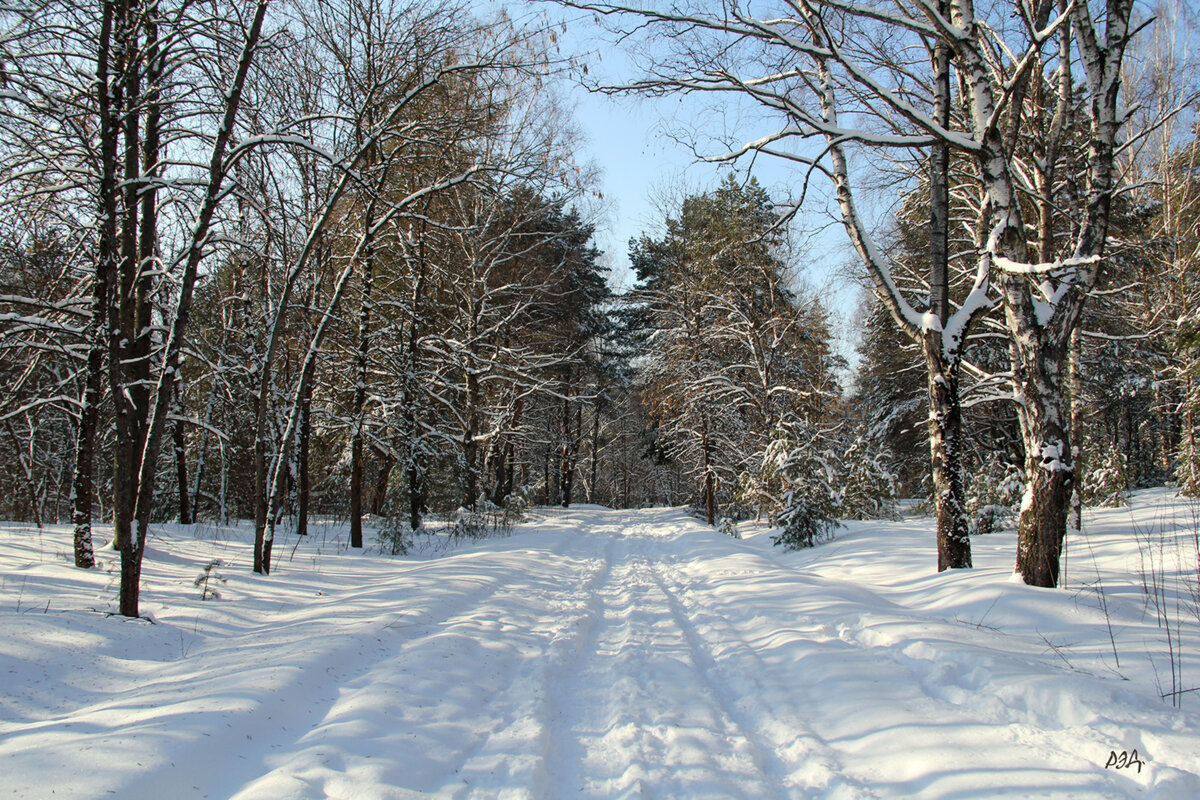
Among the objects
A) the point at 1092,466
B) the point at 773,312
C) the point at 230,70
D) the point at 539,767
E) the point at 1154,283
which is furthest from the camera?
the point at 773,312

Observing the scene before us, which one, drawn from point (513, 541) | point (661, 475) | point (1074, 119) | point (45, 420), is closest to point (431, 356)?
point (513, 541)

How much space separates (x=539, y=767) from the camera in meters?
3.03

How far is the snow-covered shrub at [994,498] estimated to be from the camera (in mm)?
11055

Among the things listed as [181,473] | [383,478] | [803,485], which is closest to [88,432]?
[181,473]

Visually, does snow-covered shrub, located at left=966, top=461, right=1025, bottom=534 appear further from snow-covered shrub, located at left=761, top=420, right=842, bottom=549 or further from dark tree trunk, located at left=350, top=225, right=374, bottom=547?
dark tree trunk, located at left=350, top=225, right=374, bottom=547

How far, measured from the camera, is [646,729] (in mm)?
3502

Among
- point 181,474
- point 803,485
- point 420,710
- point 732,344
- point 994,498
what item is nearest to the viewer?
point 420,710

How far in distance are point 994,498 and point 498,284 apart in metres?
15.2

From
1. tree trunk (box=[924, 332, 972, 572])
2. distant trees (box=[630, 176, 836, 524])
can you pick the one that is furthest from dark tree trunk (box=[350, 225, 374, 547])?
distant trees (box=[630, 176, 836, 524])

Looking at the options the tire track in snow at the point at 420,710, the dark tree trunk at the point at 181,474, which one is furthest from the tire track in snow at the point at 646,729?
the dark tree trunk at the point at 181,474

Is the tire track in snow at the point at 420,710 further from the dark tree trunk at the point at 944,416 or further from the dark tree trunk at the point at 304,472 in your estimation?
the dark tree trunk at the point at 304,472

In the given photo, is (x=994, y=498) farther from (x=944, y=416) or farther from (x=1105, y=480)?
(x=944, y=416)

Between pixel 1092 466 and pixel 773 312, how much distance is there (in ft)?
29.3

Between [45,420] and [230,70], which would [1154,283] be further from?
[45,420]
